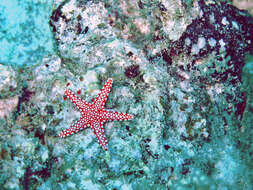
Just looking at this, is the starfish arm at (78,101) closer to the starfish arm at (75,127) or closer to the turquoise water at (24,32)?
the starfish arm at (75,127)

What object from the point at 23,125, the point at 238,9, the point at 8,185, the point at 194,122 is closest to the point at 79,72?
the point at 23,125

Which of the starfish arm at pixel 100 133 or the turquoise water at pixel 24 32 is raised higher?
the turquoise water at pixel 24 32

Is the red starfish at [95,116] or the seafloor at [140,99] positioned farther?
the seafloor at [140,99]

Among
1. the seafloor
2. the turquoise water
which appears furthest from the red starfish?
the turquoise water

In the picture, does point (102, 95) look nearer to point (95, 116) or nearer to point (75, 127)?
point (95, 116)

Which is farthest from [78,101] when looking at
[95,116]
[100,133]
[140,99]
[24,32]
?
[24,32]

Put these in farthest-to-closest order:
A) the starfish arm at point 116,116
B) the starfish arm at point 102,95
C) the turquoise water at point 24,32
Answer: the turquoise water at point 24,32
the starfish arm at point 102,95
the starfish arm at point 116,116

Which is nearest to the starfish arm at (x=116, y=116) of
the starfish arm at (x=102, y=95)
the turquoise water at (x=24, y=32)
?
the starfish arm at (x=102, y=95)
